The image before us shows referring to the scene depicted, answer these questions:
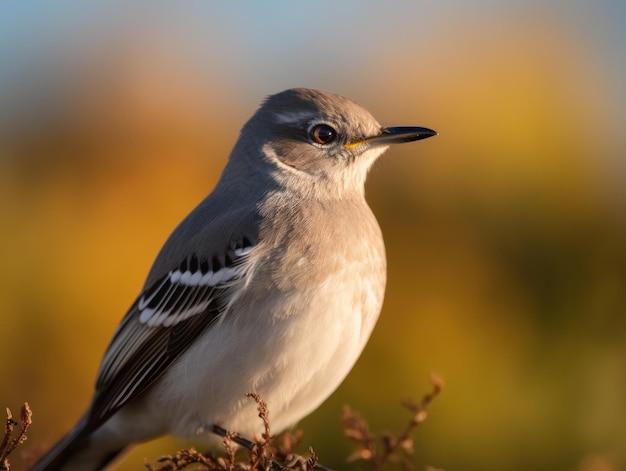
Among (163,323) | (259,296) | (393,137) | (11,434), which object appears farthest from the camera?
(393,137)

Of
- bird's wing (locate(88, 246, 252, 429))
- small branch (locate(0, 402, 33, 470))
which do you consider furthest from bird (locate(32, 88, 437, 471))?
small branch (locate(0, 402, 33, 470))

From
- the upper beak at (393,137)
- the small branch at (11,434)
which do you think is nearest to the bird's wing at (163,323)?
the upper beak at (393,137)

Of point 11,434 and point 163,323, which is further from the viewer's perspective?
point 163,323

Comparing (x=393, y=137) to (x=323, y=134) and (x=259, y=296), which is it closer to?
(x=323, y=134)

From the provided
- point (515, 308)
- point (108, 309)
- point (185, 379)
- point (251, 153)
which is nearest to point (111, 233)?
point (108, 309)

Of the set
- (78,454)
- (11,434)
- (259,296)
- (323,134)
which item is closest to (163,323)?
(259,296)

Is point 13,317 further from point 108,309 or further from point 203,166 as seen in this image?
point 203,166

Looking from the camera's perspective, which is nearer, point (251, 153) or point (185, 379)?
point (185, 379)
